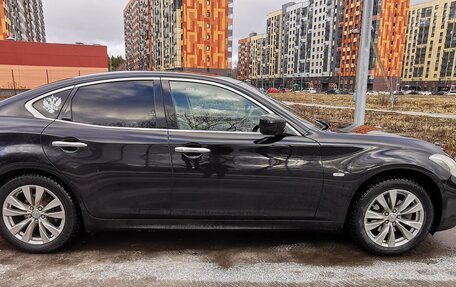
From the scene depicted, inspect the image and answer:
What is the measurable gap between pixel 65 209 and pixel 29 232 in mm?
424

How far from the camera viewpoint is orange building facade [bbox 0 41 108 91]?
35.3 m

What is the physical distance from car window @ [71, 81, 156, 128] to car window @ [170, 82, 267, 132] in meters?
0.26

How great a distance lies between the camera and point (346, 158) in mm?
3160

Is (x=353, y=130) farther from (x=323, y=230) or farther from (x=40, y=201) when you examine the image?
(x=40, y=201)

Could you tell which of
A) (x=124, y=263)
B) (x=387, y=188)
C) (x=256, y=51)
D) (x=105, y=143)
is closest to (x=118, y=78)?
(x=105, y=143)

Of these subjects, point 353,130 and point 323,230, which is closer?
point 323,230

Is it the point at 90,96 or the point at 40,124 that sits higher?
the point at 90,96

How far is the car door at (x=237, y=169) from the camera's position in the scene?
3.09 meters

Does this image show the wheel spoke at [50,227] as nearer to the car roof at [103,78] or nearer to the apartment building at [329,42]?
the car roof at [103,78]

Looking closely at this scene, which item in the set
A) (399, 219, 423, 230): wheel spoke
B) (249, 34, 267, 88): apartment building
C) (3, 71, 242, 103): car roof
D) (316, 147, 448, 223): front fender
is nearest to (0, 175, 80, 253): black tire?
(3, 71, 242, 103): car roof

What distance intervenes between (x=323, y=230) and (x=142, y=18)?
109174 millimetres

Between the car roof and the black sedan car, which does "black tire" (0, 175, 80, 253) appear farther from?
the car roof

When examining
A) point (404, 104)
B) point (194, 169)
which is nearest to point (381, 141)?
point (194, 169)

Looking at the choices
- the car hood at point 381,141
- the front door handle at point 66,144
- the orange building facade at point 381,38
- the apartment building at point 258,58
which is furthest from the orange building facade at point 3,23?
the apartment building at point 258,58
